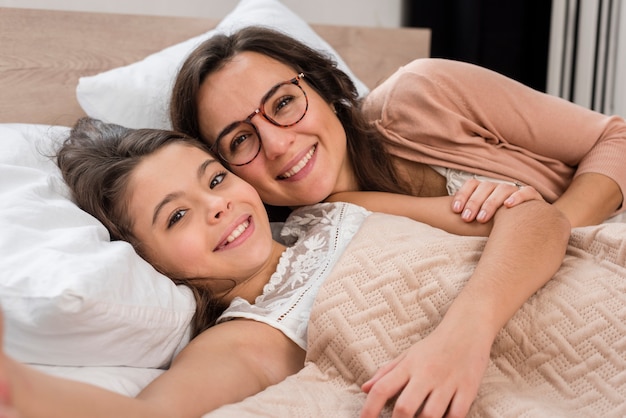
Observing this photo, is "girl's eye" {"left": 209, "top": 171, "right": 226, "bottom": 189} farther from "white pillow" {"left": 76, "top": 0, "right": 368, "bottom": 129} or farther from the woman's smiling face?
"white pillow" {"left": 76, "top": 0, "right": 368, "bottom": 129}

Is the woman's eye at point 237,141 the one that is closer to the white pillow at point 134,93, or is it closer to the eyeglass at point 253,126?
the eyeglass at point 253,126

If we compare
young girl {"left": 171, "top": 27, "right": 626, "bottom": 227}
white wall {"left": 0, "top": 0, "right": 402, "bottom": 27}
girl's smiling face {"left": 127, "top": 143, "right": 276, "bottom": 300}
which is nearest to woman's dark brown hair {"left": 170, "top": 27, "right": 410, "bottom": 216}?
young girl {"left": 171, "top": 27, "right": 626, "bottom": 227}

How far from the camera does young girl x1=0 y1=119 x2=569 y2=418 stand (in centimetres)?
107

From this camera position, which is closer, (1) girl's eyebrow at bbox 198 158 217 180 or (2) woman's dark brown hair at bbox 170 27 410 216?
(1) girl's eyebrow at bbox 198 158 217 180

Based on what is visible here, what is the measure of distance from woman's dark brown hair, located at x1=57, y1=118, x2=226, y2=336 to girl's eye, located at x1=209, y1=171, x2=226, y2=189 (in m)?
0.10

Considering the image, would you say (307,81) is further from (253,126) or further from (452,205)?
(452,205)

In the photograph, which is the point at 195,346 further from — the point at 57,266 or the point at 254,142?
the point at 254,142

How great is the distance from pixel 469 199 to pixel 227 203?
49cm

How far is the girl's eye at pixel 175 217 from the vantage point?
4.20 ft

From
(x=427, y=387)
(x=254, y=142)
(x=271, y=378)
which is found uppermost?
(x=254, y=142)

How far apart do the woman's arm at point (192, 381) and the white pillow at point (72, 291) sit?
0.22 ft

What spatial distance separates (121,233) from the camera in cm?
130

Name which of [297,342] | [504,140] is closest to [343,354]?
[297,342]

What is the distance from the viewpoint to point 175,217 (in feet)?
4.22
